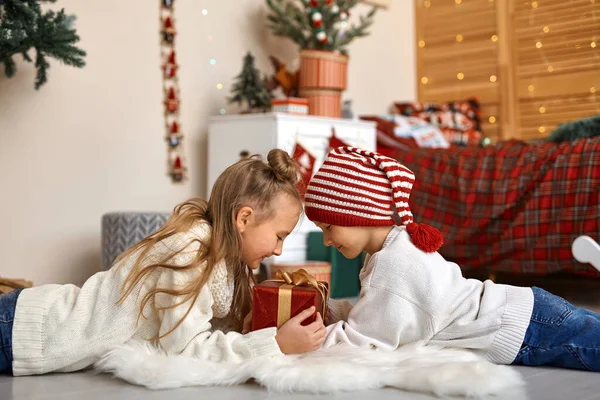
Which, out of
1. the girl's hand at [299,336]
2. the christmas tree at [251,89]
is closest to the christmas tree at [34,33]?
the christmas tree at [251,89]

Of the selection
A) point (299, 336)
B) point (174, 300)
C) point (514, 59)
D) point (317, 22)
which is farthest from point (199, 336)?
point (514, 59)

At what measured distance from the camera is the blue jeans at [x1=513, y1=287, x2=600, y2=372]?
1.54 m

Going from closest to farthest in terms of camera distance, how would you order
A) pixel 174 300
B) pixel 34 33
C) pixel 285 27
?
pixel 174 300, pixel 34 33, pixel 285 27

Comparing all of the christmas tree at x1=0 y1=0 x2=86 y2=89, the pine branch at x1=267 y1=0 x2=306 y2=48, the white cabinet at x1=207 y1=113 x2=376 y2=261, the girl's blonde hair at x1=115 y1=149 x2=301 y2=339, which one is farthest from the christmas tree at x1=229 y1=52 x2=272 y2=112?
the girl's blonde hair at x1=115 y1=149 x2=301 y2=339

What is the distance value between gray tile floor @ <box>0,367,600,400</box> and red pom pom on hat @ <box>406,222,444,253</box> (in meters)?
0.33

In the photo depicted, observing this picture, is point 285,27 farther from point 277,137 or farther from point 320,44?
point 277,137

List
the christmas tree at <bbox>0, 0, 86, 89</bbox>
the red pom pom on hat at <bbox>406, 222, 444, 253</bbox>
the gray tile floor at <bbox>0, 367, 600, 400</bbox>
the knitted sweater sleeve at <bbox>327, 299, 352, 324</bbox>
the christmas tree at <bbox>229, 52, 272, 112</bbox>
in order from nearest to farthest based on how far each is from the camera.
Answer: the gray tile floor at <bbox>0, 367, 600, 400</bbox>
the red pom pom on hat at <bbox>406, 222, 444, 253</bbox>
the knitted sweater sleeve at <bbox>327, 299, 352, 324</bbox>
the christmas tree at <bbox>0, 0, 86, 89</bbox>
the christmas tree at <bbox>229, 52, 272, 112</bbox>

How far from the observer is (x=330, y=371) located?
4.45 feet

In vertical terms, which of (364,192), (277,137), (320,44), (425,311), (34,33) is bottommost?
(425,311)

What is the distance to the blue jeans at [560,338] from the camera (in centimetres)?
154

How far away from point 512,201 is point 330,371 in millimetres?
1753

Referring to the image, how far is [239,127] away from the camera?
2961 millimetres

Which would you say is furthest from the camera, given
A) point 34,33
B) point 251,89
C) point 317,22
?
point 317,22

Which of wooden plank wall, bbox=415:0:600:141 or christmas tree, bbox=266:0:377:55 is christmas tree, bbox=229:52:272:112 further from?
wooden plank wall, bbox=415:0:600:141
